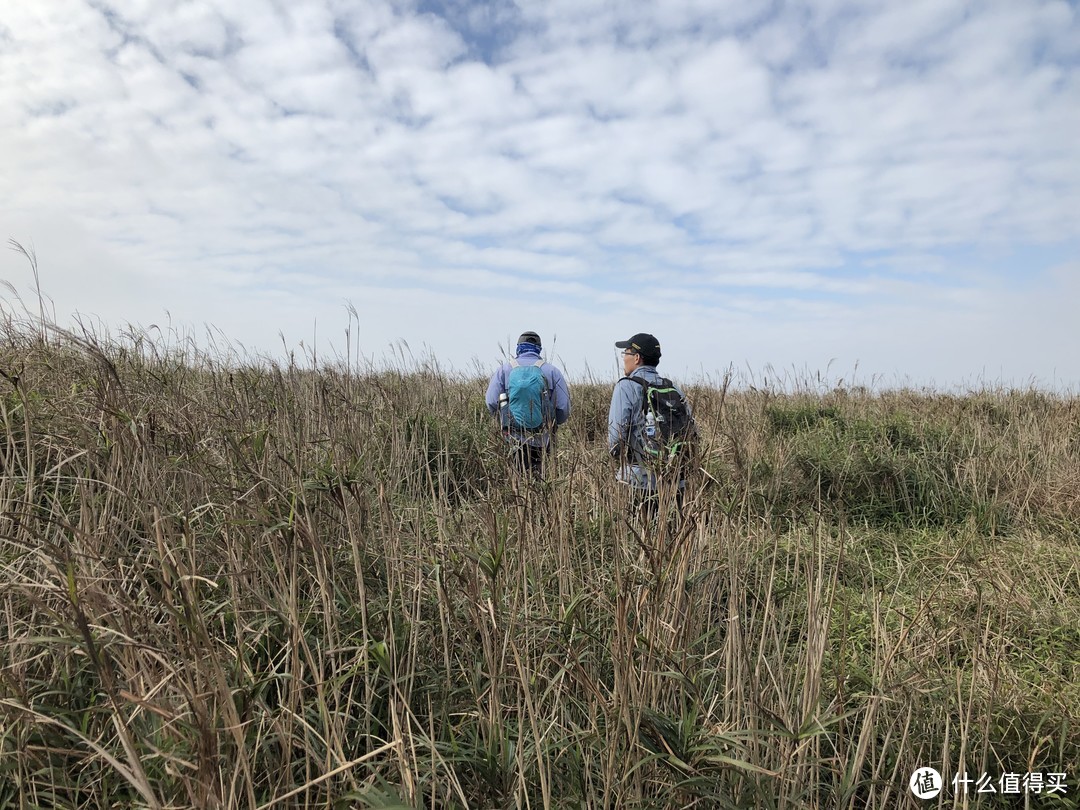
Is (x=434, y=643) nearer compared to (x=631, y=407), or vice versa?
(x=434, y=643)

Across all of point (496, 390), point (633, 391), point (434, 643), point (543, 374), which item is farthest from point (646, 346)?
point (434, 643)

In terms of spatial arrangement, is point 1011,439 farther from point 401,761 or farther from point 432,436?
point 401,761

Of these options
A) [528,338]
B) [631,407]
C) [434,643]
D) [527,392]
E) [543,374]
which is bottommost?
[434,643]

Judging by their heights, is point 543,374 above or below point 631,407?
above

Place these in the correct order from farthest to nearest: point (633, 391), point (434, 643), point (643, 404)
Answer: point (633, 391)
point (643, 404)
point (434, 643)

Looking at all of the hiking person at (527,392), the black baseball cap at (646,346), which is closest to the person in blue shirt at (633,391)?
the black baseball cap at (646,346)

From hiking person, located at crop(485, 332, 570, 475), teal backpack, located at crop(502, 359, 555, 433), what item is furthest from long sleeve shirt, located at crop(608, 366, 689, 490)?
teal backpack, located at crop(502, 359, 555, 433)

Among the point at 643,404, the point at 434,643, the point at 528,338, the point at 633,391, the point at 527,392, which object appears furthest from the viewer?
the point at 528,338

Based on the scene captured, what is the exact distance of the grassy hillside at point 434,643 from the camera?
1.42 m

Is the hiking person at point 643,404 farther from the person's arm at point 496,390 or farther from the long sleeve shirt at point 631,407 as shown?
the person's arm at point 496,390

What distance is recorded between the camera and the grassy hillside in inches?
55.9

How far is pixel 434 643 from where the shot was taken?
6.49ft

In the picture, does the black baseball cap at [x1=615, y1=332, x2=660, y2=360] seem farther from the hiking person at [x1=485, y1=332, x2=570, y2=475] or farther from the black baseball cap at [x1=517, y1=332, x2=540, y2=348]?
the black baseball cap at [x1=517, y1=332, x2=540, y2=348]

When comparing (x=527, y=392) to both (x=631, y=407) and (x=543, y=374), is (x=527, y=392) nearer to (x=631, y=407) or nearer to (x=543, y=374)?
(x=543, y=374)
